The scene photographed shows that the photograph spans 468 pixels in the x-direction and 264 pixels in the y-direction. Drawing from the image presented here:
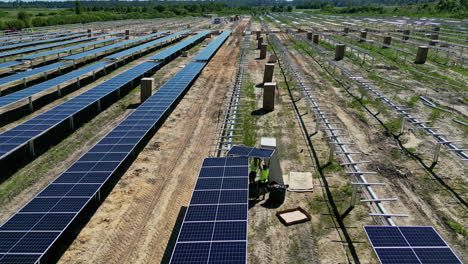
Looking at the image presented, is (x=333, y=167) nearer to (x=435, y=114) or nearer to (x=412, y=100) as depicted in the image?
(x=435, y=114)

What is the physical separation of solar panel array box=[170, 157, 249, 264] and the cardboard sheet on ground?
8.15 feet

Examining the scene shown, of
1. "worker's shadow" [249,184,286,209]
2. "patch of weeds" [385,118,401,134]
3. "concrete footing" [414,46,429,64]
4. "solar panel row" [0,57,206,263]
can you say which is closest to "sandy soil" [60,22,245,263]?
"solar panel row" [0,57,206,263]

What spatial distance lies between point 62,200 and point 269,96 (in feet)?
52.9

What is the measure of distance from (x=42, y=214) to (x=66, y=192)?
57.6 inches

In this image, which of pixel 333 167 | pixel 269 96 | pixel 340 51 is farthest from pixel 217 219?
pixel 340 51

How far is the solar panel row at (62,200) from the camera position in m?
10.4

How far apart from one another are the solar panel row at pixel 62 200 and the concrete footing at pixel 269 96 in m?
8.53

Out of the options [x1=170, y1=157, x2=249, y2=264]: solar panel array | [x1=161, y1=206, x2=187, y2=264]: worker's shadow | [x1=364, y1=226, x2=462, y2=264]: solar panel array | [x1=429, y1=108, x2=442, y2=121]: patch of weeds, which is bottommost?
[x1=161, y1=206, x2=187, y2=264]: worker's shadow

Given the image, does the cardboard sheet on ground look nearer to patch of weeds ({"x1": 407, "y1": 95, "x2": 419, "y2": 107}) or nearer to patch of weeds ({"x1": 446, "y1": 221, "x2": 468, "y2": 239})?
patch of weeds ({"x1": 446, "y1": 221, "x2": 468, "y2": 239})

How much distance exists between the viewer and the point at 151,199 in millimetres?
15312

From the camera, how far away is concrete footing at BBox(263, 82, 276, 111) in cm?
2566

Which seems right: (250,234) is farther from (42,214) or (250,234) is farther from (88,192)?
(42,214)

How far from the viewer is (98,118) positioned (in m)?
24.3

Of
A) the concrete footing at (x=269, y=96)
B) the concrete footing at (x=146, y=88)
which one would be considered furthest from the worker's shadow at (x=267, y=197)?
the concrete footing at (x=146, y=88)
